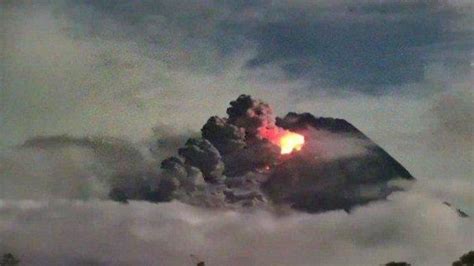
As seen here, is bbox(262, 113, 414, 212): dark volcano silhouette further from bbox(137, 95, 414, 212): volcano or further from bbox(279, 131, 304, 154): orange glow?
bbox(279, 131, 304, 154): orange glow

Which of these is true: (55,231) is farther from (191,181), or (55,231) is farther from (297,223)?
(297,223)

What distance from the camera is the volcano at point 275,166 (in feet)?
44.6

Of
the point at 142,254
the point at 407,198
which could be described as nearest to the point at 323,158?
the point at 407,198

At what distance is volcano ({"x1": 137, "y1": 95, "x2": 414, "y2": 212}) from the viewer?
44.6ft

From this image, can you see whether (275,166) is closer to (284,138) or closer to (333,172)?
(284,138)

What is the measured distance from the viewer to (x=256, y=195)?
14.3 m

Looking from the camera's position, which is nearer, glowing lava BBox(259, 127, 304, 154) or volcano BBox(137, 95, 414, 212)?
volcano BBox(137, 95, 414, 212)

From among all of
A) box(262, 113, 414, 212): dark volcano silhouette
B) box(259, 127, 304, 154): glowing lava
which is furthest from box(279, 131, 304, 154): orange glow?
box(262, 113, 414, 212): dark volcano silhouette

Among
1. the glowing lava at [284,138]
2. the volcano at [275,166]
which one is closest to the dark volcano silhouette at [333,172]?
the volcano at [275,166]

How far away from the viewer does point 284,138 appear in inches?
588

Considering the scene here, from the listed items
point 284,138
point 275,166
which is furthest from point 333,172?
point 284,138

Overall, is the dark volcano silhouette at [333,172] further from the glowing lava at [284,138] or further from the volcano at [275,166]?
the glowing lava at [284,138]

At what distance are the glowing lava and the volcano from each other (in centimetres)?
2

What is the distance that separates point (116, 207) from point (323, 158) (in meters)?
4.25
